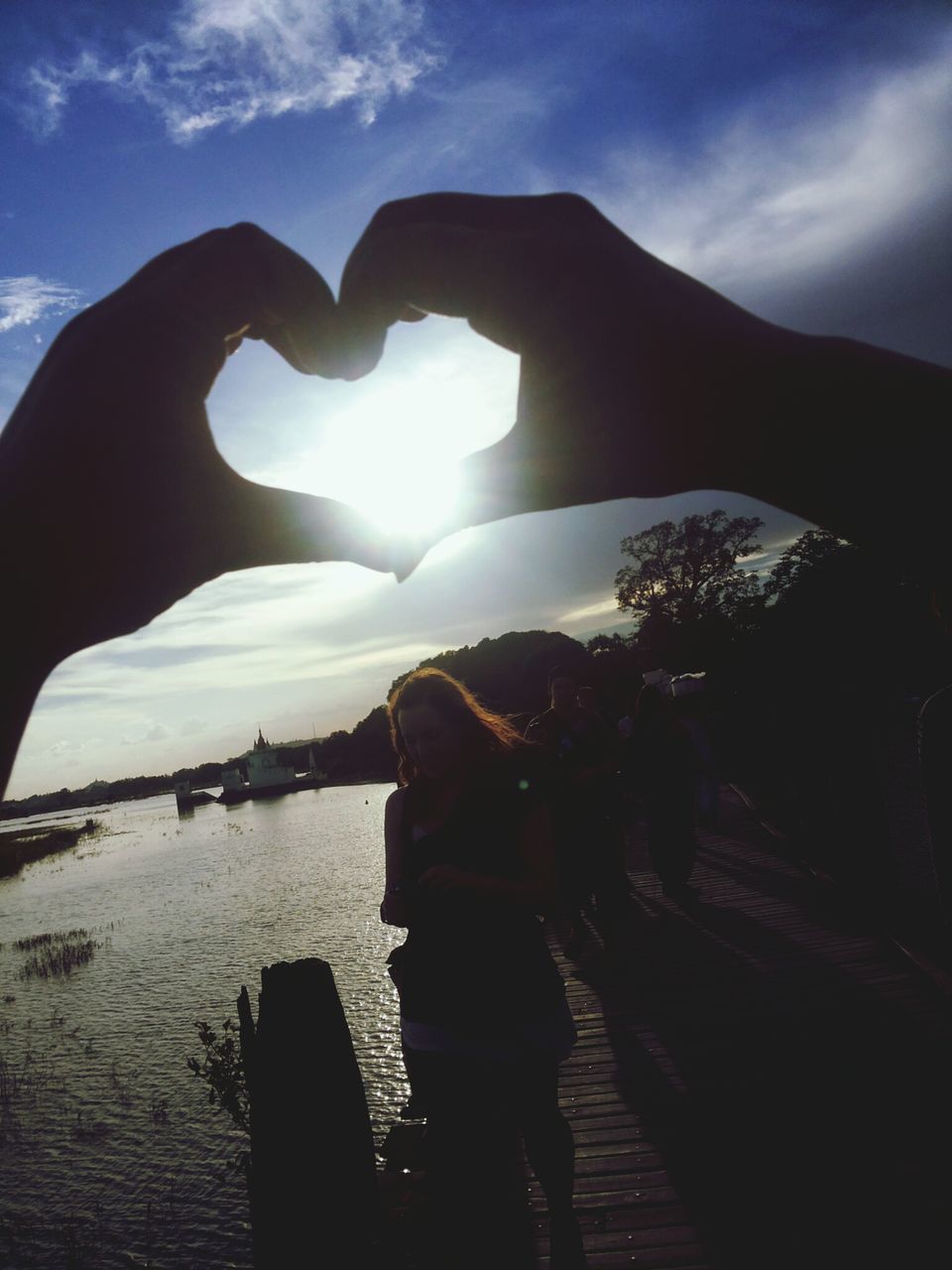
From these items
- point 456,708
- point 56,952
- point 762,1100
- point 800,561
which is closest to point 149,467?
point 456,708

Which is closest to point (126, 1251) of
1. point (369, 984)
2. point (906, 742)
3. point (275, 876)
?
point (369, 984)

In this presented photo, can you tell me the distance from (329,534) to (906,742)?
97.9 ft

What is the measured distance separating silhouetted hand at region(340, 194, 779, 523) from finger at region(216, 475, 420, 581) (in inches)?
4.9

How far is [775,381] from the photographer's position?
2.80 feet

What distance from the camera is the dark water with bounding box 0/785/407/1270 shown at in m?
7.89

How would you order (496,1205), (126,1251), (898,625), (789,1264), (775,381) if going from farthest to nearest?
(898,625) → (126,1251) → (789,1264) → (496,1205) → (775,381)

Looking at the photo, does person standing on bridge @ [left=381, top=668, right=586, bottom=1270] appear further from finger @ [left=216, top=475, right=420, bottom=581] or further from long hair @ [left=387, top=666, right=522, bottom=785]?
finger @ [left=216, top=475, right=420, bottom=581]

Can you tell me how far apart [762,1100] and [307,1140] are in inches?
111

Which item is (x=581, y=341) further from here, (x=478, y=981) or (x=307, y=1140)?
(x=307, y=1140)

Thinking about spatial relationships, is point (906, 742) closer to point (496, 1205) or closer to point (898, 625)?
point (898, 625)

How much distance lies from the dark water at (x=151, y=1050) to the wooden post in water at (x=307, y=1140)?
6324 millimetres

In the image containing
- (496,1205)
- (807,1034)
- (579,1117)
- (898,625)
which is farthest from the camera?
(898,625)

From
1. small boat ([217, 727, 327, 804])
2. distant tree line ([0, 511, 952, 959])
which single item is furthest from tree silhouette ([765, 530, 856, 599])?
small boat ([217, 727, 327, 804])

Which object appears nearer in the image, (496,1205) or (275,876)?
(496,1205)
